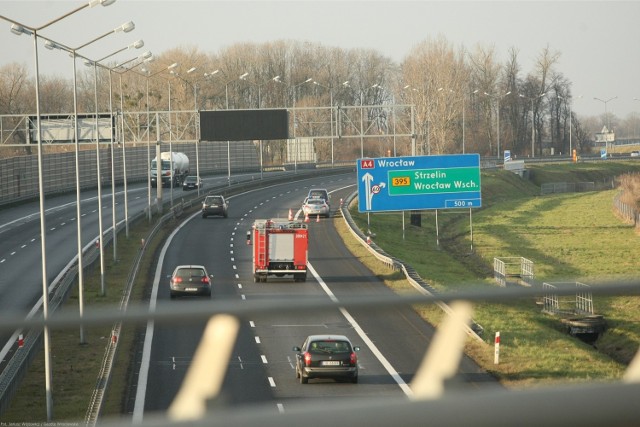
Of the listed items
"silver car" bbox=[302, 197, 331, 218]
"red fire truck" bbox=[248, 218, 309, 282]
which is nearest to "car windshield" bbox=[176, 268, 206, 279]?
"red fire truck" bbox=[248, 218, 309, 282]

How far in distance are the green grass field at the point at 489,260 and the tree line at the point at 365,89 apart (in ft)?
71.3

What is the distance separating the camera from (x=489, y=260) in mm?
62312

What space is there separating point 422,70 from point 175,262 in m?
86.2

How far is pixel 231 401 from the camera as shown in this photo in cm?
305

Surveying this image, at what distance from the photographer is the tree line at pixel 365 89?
130 meters

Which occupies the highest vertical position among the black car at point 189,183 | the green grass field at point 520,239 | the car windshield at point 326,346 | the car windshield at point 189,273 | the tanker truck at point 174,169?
the tanker truck at point 174,169

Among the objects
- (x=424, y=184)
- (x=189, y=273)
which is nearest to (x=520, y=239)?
(x=424, y=184)

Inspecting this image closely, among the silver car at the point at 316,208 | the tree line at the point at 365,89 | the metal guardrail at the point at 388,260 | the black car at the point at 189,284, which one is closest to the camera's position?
the black car at the point at 189,284

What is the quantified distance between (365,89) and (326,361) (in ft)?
478

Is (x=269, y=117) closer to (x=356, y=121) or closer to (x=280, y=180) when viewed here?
(x=280, y=180)

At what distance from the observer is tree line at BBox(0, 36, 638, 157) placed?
427 feet

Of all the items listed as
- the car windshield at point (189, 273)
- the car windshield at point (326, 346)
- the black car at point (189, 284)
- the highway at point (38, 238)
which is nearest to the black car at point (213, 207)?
the highway at point (38, 238)

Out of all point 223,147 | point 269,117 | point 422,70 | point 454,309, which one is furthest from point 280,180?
point 454,309

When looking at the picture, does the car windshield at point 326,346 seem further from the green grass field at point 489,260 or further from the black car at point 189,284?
the black car at point 189,284
